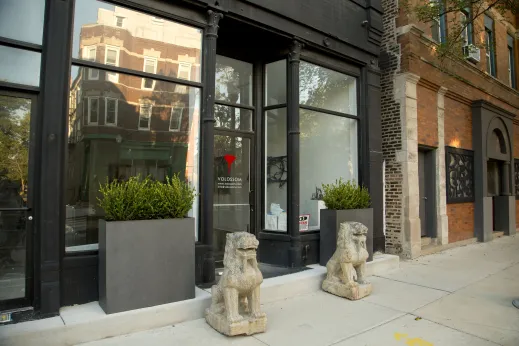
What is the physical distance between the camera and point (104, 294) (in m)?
3.89

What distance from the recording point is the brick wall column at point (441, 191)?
9.09 m

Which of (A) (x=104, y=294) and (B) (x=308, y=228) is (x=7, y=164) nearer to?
(A) (x=104, y=294)

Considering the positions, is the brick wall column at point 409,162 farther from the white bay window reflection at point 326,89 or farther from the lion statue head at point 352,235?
the lion statue head at point 352,235

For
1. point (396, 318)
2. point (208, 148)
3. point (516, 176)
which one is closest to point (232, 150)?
point (208, 148)

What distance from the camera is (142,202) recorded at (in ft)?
13.5

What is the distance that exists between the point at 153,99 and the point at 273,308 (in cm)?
335

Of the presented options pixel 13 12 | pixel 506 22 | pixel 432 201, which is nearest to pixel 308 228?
pixel 432 201

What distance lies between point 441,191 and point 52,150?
8551mm

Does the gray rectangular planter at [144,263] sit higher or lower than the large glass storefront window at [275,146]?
lower

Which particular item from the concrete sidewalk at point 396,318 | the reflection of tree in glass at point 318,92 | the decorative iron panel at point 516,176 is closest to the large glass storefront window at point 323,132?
the reflection of tree in glass at point 318,92

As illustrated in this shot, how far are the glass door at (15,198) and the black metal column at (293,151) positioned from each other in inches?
152

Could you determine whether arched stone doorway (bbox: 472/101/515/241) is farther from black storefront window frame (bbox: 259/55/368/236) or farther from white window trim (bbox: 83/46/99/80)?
white window trim (bbox: 83/46/99/80)

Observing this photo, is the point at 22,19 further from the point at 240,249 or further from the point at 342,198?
the point at 342,198

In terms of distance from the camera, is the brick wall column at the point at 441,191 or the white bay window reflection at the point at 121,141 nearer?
the white bay window reflection at the point at 121,141
